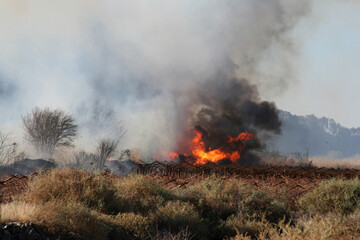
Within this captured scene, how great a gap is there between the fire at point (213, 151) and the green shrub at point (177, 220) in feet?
117

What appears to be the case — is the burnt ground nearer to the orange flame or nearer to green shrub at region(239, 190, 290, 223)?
green shrub at region(239, 190, 290, 223)

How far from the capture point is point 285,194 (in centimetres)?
1475

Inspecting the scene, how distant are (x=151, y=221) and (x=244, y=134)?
153 ft

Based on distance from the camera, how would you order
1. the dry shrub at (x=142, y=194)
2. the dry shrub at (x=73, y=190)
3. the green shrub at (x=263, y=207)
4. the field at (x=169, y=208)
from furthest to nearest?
the green shrub at (x=263, y=207) → the dry shrub at (x=142, y=194) → the dry shrub at (x=73, y=190) → the field at (x=169, y=208)

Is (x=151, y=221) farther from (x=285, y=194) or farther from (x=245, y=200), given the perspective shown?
(x=285, y=194)

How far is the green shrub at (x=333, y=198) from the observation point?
1282cm

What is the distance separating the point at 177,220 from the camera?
970cm

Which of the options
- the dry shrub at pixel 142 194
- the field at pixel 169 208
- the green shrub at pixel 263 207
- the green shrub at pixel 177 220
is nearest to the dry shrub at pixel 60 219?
the field at pixel 169 208

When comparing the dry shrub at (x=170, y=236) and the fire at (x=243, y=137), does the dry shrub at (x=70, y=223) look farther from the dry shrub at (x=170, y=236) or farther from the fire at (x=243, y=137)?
the fire at (x=243, y=137)

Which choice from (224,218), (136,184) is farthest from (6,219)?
(224,218)

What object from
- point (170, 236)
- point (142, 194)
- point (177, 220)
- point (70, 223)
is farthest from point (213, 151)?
point (70, 223)

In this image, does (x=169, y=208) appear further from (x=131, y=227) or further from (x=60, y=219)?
(x=60, y=219)

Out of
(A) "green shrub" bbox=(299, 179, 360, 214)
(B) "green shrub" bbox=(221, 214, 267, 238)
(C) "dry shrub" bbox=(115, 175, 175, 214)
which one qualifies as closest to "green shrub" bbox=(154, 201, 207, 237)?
(C) "dry shrub" bbox=(115, 175, 175, 214)

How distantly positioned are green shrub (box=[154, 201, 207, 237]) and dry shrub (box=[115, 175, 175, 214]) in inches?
19.0
